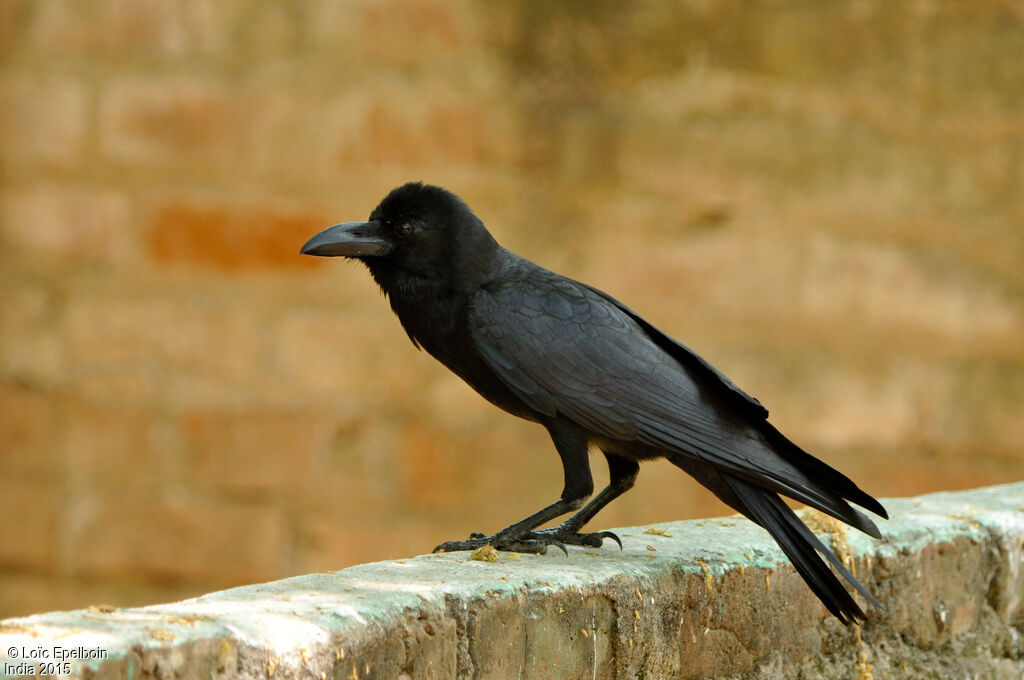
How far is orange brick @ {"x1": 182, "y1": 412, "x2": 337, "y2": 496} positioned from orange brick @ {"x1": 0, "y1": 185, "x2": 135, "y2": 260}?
71 cm

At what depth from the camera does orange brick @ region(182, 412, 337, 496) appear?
4.42 metres

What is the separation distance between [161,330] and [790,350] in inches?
92.4

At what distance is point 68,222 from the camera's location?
14.6 ft

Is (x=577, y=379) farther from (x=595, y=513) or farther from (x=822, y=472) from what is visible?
(x=822, y=472)

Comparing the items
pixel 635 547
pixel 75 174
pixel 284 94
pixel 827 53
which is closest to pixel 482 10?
pixel 284 94

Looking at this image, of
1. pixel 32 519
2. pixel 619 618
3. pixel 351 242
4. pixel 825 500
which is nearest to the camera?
Answer: pixel 619 618

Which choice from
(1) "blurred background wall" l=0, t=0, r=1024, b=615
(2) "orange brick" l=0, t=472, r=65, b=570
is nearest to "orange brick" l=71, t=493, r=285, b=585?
(1) "blurred background wall" l=0, t=0, r=1024, b=615

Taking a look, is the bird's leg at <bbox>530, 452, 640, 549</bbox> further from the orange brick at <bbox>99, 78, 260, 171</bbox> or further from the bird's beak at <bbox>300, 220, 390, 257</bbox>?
the orange brick at <bbox>99, 78, 260, 171</bbox>

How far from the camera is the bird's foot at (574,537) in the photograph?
107 inches

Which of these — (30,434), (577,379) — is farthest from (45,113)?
(577,379)

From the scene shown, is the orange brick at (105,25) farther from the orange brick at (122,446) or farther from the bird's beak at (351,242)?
the bird's beak at (351,242)

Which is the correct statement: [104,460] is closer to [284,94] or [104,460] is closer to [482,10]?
[284,94]

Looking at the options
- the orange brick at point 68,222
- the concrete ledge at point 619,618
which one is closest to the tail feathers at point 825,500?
the concrete ledge at point 619,618

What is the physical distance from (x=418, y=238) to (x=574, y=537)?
0.79 metres
